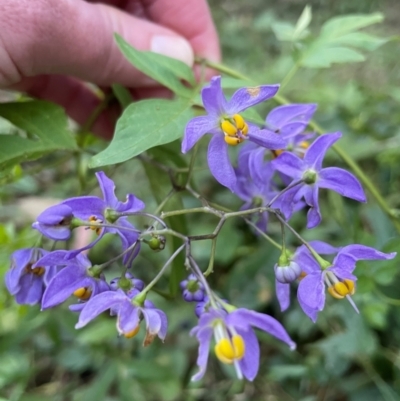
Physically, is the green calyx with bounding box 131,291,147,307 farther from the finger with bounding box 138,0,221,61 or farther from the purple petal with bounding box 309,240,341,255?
the finger with bounding box 138,0,221,61

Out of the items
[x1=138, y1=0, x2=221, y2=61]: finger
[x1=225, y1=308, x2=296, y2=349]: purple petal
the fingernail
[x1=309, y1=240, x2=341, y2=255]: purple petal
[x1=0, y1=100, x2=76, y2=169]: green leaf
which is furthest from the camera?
[x1=138, y1=0, x2=221, y2=61]: finger

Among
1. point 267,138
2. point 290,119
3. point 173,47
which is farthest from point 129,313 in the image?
→ point 173,47

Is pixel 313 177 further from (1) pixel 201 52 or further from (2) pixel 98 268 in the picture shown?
(1) pixel 201 52

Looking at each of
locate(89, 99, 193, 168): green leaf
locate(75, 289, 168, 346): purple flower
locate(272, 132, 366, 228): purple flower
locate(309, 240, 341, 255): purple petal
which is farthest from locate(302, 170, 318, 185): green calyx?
locate(75, 289, 168, 346): purple flower

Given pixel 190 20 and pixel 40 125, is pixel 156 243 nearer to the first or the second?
pixel 40 125

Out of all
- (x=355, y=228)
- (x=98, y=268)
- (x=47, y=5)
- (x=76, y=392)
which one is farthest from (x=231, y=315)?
(x=76, y=392)

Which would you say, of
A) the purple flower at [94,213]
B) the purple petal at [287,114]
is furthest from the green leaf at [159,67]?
the purple flower at [94,213]
